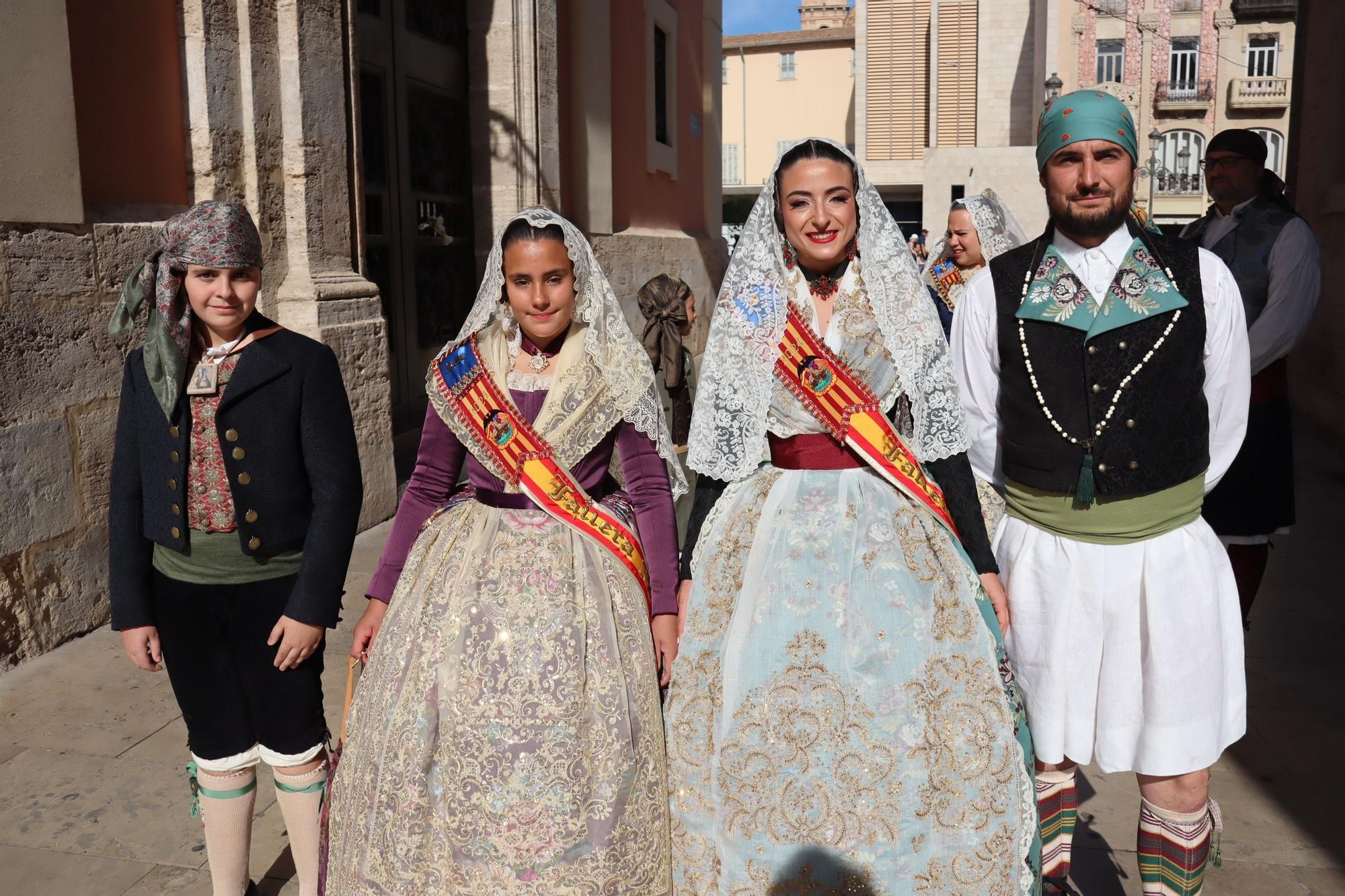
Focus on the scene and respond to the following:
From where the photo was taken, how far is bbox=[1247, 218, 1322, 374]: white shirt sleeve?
4328 millimetres

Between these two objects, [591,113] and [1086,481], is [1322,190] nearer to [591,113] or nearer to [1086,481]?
[591,113]

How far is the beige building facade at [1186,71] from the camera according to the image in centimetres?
3659

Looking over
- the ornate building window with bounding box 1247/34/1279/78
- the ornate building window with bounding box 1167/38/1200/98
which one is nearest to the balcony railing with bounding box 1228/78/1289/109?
the ornate building window with bounding box 1247/34/1279/78

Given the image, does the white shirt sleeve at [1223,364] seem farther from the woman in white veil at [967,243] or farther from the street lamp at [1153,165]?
the street lamp at [1153,165]

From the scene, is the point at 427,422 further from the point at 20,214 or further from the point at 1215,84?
the point at 1215,84

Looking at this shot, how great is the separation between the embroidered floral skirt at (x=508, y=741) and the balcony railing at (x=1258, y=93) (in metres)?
40.5

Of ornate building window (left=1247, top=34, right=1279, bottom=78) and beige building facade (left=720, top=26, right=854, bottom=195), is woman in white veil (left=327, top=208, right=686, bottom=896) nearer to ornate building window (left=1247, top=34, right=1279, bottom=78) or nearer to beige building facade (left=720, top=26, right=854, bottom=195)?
ornate building window (left=1247, top=34, right=1279, bottom=78)

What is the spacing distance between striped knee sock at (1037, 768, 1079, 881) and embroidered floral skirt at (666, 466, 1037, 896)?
285 millimetres

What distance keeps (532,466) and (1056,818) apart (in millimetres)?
1490

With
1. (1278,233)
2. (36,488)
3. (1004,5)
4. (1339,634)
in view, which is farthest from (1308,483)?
(1004,5)

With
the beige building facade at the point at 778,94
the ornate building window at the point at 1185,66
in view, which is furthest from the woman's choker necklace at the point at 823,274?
the beige building facade at the point at 778,94

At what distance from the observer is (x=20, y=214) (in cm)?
432

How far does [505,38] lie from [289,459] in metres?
6.73

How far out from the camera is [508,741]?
232 centimetres
